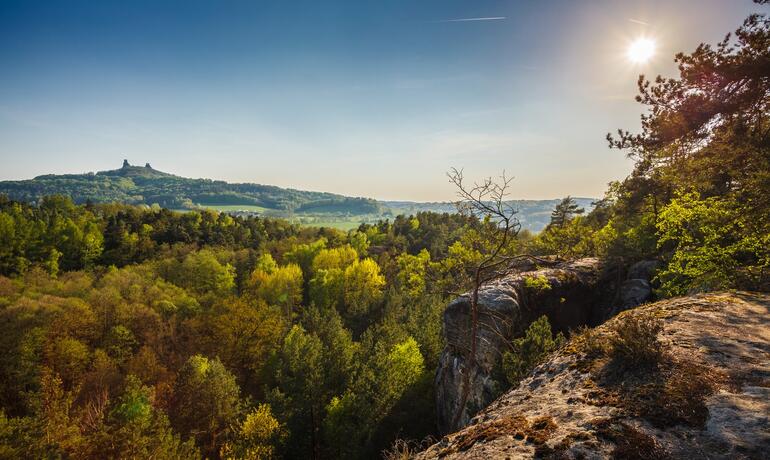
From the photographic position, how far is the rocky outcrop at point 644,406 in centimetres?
390

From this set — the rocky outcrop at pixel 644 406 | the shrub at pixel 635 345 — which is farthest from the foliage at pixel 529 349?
the shrub at pixel 635 345

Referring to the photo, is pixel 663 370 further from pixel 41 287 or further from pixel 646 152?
pixel 41 287

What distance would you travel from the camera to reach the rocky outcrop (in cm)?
390

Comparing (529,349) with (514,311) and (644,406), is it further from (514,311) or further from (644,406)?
(644,406)

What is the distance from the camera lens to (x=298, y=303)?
6775cm

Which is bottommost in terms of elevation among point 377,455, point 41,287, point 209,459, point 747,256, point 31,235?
point 209,459

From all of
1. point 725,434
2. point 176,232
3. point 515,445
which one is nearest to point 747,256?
point 725,434

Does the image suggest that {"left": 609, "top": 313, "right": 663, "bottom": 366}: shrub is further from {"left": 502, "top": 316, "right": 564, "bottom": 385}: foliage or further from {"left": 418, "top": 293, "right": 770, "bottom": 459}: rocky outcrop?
{"left": 502, "top": 316, "right": 564, "bottom": 385}: foliage

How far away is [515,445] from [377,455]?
81.7 ft

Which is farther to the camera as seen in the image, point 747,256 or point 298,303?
point 298,303

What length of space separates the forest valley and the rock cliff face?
1.54 m

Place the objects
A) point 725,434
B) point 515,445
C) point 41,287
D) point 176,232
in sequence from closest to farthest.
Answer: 1. point 725,434
2. point 515,445
3. point 41,287
4. point 176,232

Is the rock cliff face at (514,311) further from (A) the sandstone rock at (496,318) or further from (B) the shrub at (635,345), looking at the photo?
(B) the shrub at (635,345)

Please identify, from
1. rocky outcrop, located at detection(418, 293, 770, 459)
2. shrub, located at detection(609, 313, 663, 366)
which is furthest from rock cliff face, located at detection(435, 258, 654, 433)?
shrub, located at detection(609, 313, 663, 366)
